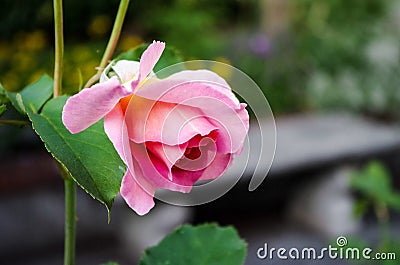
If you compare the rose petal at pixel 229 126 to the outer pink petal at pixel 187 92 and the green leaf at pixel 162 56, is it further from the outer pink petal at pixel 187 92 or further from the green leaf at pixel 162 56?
the green leaf at pixel 162 56

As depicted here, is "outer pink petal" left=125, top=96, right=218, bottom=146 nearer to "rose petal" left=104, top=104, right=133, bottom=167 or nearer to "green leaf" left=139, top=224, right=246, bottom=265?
"rose petal" left=104, top=104, right=133, bottom=167

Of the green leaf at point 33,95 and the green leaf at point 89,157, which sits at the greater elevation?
the green leaf at point 33,95

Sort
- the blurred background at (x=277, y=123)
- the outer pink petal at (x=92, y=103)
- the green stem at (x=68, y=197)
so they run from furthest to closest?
the blurred background at (x=277, y=123) → the green stem at (x=68, y=197) → the outer pink petal at (x=92, y=103)

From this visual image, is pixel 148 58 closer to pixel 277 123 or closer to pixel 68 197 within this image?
pixel 68 197

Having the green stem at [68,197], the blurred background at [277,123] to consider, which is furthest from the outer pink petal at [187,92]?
the blurred background at [277,123]

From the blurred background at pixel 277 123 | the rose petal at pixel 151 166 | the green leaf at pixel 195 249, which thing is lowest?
the rose petal at pixel 151 166

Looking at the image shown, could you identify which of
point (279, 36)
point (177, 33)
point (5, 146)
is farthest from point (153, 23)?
point (5, 146)

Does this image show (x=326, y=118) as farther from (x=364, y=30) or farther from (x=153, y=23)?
(x=153, y=23)
